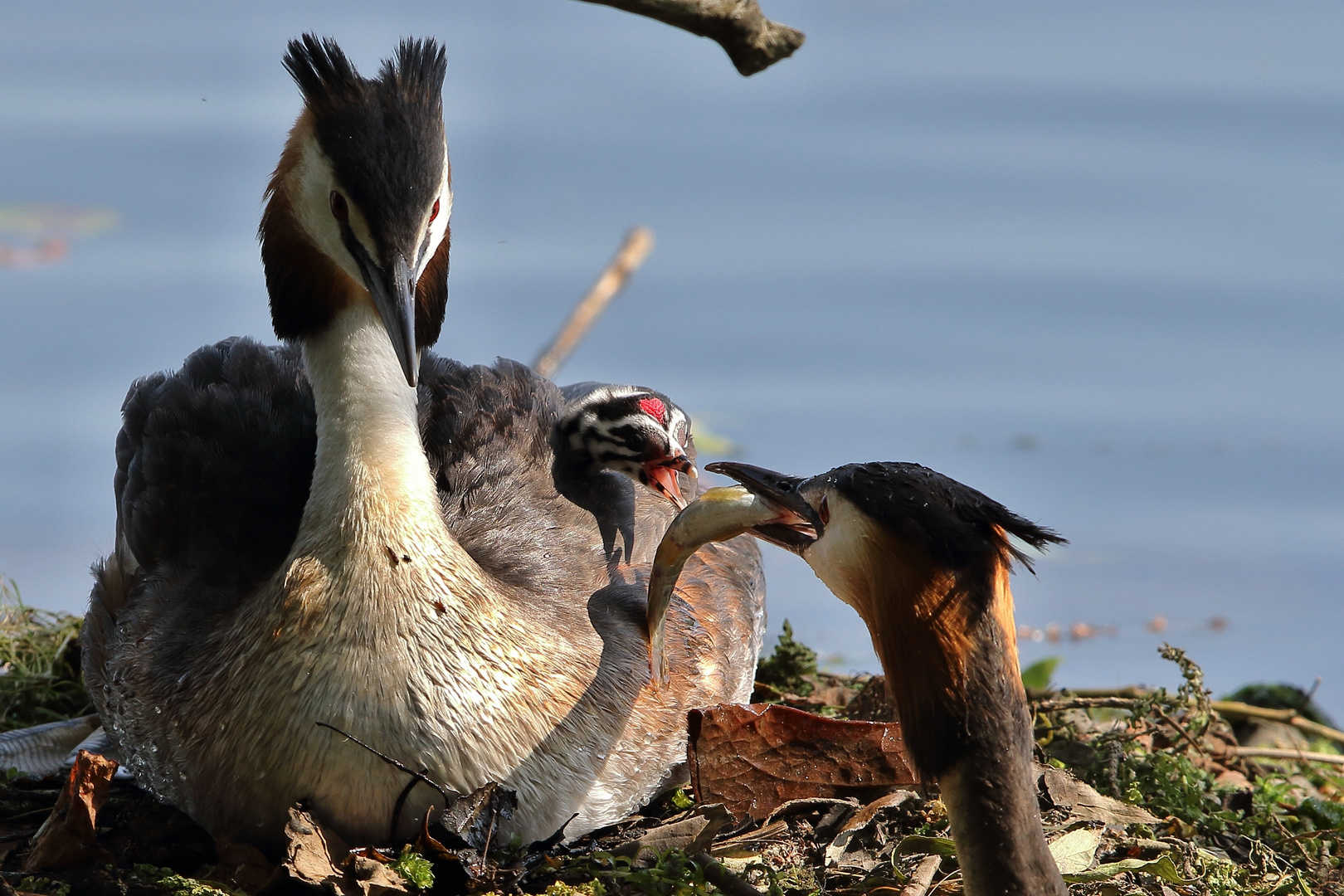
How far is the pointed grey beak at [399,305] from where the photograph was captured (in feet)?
11.7

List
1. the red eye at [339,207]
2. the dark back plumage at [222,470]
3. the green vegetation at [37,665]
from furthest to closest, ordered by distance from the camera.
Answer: the green vegetation at [37,665], the dark back plumage at [222,470], the red eye at [339,207]

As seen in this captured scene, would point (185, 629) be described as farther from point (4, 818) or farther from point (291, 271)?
point (291, 271)

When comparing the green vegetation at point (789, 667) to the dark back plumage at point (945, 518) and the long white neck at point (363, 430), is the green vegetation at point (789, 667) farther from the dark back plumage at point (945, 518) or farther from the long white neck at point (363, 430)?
the dark back plumage at point (945, 518)

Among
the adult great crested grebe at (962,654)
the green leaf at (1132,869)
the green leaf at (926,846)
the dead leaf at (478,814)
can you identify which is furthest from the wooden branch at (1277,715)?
the dead leaf at (478,814)

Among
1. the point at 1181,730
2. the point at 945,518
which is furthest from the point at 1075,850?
the point at 945,518

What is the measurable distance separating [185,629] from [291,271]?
1.04m

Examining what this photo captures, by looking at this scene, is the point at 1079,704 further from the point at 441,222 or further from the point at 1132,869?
the point at 441,222

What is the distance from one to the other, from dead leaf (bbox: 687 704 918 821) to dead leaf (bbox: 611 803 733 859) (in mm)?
131

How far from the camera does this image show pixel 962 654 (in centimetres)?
320

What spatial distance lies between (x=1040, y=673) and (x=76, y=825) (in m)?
3.70

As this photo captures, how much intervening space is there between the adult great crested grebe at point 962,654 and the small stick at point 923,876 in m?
0.31

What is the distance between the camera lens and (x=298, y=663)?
12.2ft

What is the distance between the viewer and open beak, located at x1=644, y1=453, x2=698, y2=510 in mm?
4715

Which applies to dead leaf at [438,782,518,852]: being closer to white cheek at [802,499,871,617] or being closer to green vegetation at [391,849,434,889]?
green vegetation at [391,849,434,889]
